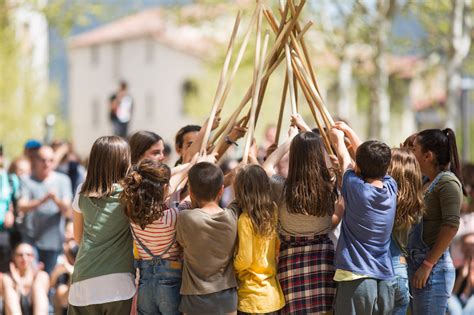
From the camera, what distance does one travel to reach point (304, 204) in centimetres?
655

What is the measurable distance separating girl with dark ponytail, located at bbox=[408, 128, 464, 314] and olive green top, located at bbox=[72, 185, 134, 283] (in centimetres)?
220

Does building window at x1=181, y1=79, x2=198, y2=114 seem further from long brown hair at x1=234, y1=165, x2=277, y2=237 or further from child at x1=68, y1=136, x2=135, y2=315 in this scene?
long brown hair at x1=234, y1=165, x2=277, y2=237

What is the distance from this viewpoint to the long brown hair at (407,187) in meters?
6.91

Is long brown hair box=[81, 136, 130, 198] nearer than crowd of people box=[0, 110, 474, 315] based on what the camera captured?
No

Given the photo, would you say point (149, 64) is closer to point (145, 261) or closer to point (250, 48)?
point (250, 48)

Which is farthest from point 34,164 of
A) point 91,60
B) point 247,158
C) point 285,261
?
point 91,60

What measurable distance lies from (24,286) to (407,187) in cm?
469

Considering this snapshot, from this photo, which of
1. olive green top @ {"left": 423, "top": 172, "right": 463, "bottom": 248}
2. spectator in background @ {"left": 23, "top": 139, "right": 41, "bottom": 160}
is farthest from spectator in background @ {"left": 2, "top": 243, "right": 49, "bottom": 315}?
olive green top @ {"left": 423, "top": 172, "right": 463, "bottom": 248}

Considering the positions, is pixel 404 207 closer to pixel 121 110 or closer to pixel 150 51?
pixel 121 110

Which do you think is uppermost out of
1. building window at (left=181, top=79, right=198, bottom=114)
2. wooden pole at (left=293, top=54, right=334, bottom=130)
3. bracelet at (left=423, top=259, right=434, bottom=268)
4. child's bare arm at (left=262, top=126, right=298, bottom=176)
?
building window at (left=181, top=79, right=198, bottom=114)

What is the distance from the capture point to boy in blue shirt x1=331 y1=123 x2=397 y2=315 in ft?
21.4

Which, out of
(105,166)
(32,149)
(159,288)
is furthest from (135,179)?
(32,149)

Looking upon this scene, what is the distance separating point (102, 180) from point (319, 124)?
1.95 m

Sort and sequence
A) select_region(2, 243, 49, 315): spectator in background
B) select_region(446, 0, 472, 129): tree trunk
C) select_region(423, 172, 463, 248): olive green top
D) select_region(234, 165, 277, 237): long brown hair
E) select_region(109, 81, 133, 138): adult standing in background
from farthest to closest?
select_region(446, 0, 472, 129): tree trunk < select_region(109, 81, 133, 138): adult standing in background < select_region(2, 243, 49, 315): spectator in background < select_region(423, 172, 463, 248): olive green top < select_region(234, 165, 277, 237): long brown hair
